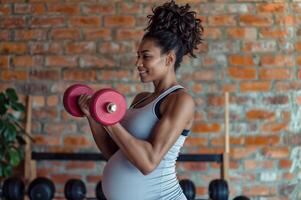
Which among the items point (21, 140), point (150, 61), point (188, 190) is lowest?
point (188, 190)

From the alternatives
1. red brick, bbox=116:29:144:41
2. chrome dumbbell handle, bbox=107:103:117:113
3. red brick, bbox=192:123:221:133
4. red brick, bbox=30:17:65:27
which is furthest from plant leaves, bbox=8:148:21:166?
chrome dumbbell handle, bbox=107:103:117:113

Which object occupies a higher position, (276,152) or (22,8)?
(22,8)

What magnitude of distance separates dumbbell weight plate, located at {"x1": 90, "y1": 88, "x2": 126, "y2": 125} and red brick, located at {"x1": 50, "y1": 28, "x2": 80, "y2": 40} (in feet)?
5.78

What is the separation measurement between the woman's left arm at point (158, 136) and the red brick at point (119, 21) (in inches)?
64.3

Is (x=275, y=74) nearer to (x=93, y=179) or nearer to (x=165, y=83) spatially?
(x=93, y=179)

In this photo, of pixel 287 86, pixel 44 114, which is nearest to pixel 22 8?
pixel 44 114

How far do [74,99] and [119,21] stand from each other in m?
1.54

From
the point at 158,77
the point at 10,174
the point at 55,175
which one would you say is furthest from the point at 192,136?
the point at 158,77

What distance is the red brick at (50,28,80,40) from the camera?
112 inches

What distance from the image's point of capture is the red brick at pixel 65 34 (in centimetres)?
285

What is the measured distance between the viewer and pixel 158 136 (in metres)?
1.19

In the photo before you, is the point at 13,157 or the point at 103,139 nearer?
the point at 103,139

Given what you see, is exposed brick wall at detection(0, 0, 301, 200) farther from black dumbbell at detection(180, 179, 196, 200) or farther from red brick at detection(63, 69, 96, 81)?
black dumbbell at detection(180, 179, 196, 200)

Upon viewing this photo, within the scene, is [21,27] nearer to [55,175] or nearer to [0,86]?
[0,86]
